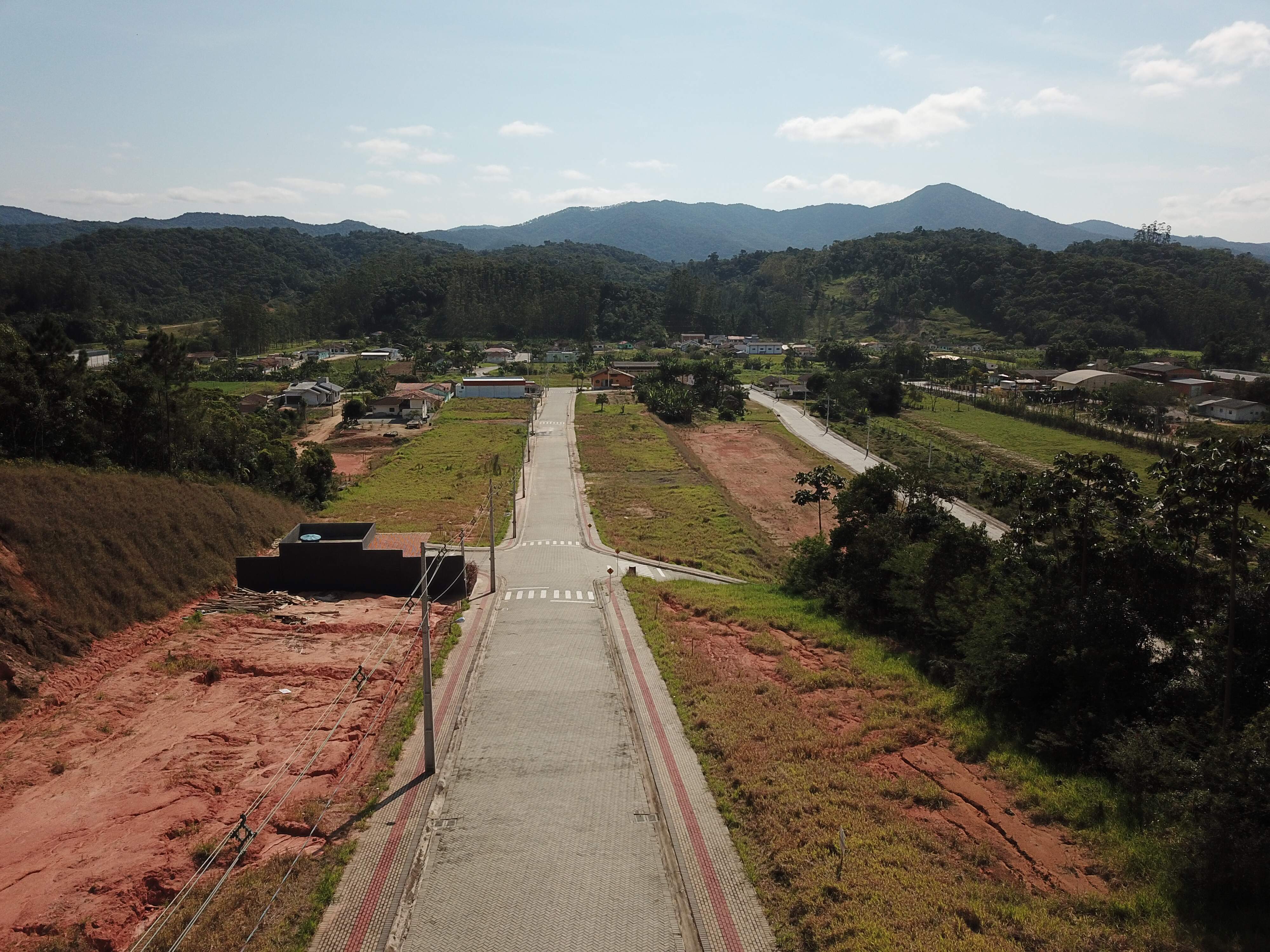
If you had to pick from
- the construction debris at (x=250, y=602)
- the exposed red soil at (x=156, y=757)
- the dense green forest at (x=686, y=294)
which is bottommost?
the construction debris at (x=250, y=602)

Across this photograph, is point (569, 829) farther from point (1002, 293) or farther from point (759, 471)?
point (1002, 293)

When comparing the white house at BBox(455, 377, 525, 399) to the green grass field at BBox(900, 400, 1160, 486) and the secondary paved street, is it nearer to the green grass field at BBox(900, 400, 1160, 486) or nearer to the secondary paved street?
the green grass field at BBox(900, 400, 1160, 486)

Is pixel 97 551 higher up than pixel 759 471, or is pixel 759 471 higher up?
pixel 97 551

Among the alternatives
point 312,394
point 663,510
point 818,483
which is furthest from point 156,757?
point 312,394

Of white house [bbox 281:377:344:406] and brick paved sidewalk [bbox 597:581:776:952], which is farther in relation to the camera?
white house [bbox 281:377:344:406]

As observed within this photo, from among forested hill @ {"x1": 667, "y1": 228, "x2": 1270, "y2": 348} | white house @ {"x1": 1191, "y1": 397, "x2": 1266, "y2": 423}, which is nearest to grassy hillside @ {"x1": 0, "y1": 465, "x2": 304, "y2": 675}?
white house @ {"x1": 1191, "y1": 397, "x2": 1266, "y2": 423}

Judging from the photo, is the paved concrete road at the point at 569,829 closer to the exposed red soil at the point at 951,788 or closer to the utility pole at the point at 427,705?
the utility pole at the point at 427,705

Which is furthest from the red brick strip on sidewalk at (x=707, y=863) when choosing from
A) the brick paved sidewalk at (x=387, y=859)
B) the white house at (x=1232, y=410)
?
the white house at (x=1232, y=410)
